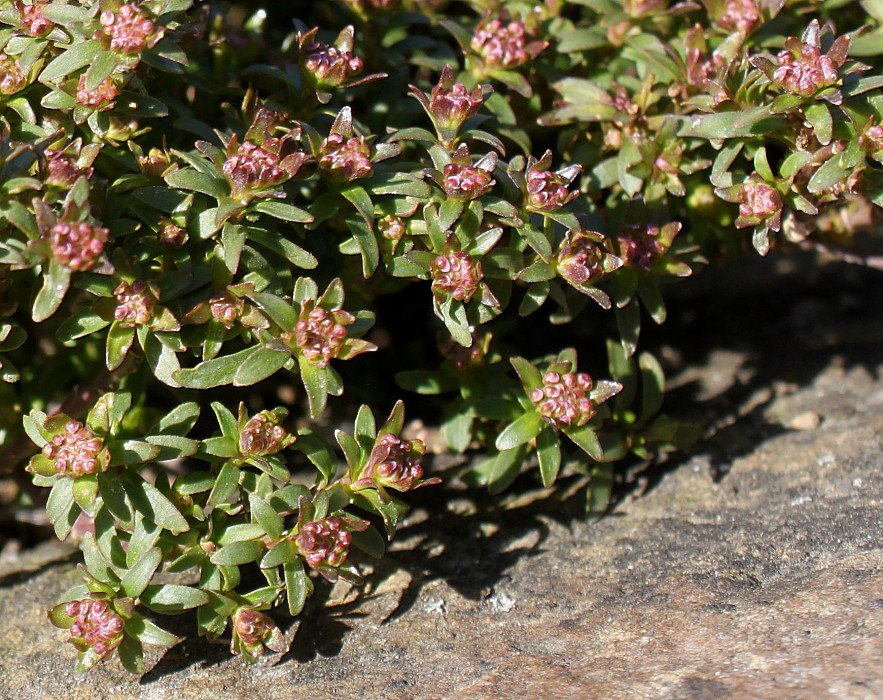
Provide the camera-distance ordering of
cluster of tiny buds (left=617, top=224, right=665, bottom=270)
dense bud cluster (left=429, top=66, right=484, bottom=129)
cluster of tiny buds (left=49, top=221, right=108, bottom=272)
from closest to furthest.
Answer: cluster of tiny buds (left=49, top=221, right=108, bottom=272) → dense bud cluster (left=429, top=66, right=484, bottom=129) → cluster of tiny buds (left=617, top=224, right=665, bottom=270)

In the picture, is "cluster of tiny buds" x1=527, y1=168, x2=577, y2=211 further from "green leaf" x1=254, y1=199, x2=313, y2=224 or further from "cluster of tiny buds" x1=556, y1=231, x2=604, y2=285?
"green leaf" x1=254, y1=199, x2=313, y2=224

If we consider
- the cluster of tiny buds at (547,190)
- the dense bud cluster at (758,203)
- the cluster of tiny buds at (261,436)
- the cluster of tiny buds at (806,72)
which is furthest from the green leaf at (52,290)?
the cluster of tiny buds at (806,72)

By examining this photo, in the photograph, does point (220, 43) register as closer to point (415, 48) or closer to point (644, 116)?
point (415, 48)

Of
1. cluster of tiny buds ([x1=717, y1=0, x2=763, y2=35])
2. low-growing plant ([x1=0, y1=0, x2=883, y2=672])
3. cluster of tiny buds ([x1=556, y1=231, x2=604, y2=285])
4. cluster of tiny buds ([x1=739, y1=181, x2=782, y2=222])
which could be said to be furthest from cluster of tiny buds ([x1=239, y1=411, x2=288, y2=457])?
cluster of tiny buds ([x1=717, y1=0, x2=763, y2=35])

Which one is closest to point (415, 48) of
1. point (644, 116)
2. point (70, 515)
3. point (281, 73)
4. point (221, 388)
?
point (281, 73)

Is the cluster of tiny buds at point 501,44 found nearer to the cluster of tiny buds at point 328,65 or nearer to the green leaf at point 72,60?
the cluster of tiny buds at point 328,65
